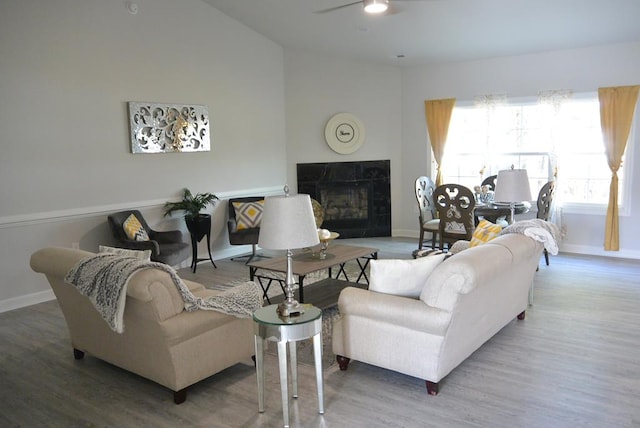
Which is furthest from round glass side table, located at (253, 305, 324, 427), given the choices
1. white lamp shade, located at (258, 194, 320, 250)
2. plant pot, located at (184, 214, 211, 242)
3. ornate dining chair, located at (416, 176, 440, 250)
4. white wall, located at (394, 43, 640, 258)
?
white wall, located at (394, 43, 640, 258)

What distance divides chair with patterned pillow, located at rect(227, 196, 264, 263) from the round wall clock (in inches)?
65.6

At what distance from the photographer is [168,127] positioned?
6070 millimetres

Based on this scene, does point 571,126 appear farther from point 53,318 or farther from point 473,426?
point 53,318

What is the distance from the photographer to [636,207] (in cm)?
631

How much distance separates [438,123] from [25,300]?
577cm

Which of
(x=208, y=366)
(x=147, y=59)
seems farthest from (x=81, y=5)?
(x=208, y=366)

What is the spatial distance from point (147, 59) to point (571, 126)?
5.28 metres

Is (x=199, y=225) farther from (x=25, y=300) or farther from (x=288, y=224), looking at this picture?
(x=288, y=224)

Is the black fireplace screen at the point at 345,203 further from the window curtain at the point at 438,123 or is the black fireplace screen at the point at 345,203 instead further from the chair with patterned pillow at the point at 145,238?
the chair with patterned pillow at the point at 145,238

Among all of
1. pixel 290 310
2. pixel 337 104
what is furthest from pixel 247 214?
pixel 290 310

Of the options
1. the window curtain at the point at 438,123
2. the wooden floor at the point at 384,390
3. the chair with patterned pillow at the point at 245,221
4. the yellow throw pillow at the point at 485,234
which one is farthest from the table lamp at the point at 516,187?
the window curtain at the point at 438,123

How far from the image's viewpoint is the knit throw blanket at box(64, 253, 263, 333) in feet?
9.30

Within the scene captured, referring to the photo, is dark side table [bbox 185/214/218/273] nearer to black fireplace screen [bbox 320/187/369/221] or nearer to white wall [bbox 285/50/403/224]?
white wall [bbox 285/50/403/224]

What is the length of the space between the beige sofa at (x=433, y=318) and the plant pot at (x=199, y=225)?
3.18 metres
